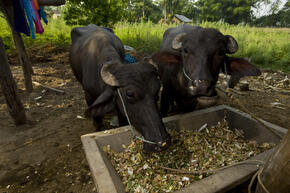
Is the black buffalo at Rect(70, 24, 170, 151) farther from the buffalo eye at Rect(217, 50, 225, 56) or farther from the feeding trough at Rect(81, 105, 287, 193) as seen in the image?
the buffalo eye at Rect(217, 50, 225, 56)

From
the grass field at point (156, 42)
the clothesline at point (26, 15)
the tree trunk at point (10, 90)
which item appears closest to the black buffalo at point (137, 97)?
the tree trunk at point (10, 90)

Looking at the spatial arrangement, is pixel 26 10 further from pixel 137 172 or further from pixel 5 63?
pixel 137 172

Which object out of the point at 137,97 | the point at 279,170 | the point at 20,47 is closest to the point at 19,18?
the point at 20,47

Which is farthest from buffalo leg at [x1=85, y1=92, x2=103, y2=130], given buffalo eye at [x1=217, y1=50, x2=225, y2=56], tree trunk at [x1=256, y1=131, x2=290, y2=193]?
tree trunk at [x1=256, y1=131, x2=290, y2=193]

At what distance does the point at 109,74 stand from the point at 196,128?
151cm

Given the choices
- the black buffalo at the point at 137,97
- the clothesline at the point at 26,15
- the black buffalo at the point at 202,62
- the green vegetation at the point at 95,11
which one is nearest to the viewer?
the black buffalo at the point at 137,97

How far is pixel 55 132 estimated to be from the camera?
3.32 metres

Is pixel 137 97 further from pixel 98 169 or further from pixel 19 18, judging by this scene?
pixel 19 18

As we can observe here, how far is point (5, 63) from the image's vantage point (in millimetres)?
3160

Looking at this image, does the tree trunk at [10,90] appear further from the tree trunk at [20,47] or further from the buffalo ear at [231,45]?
the buffalo ear at [231,45]

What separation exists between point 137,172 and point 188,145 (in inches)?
30.3

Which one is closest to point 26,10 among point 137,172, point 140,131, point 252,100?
point 140,131

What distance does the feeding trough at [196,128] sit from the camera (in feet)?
4.78

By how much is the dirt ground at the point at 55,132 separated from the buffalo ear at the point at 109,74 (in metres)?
1.31
